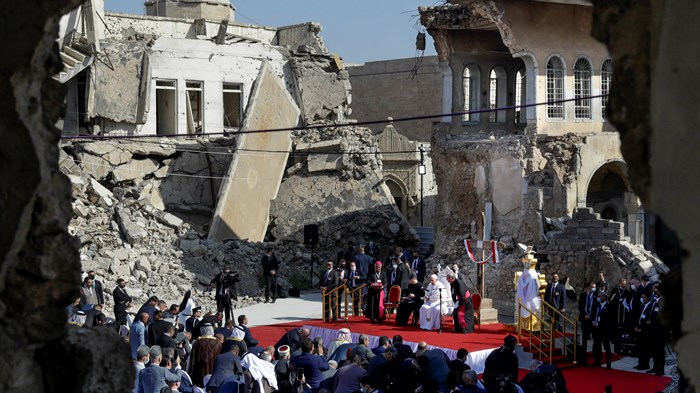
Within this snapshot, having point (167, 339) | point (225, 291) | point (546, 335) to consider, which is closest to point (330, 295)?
point (225, 291)

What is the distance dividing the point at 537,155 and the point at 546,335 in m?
7.33

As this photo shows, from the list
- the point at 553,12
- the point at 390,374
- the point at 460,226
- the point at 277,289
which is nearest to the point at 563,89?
the point at 553,12

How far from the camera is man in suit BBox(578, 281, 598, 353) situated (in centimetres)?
1817

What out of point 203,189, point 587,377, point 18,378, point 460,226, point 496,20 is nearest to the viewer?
point 18,378

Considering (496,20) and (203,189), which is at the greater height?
(496,20)

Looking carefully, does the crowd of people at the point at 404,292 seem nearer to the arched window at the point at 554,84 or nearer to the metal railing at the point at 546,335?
the metal railing at the point at 546,335

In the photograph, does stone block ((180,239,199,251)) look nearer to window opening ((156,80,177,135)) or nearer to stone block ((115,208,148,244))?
stone block ((115,208,148,244))

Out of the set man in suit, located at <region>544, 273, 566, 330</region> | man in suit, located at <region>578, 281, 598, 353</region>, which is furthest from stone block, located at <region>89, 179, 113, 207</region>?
man in suit, located at <region>578, 281, 598, 353</region>

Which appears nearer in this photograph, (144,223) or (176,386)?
(176,386)

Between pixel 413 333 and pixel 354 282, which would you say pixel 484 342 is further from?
pixel 354 282

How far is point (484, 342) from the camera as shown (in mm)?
19094

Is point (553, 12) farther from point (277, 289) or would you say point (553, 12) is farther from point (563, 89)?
point (277, 289)

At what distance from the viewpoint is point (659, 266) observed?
72.8 feet

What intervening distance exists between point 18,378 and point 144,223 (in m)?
23.8
